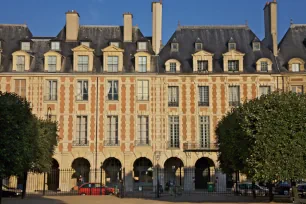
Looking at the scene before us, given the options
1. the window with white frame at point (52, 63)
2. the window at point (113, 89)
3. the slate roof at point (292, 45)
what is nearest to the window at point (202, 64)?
the slate roof at point (292, 45)

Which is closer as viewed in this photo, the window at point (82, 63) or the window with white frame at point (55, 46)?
the window at point (82, 63)

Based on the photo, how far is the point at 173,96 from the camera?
43.0 meters

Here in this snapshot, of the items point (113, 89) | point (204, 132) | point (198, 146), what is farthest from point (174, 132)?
point (113, 89)

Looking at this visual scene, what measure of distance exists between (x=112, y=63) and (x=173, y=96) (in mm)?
5901

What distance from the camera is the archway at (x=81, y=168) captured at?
1694 inches

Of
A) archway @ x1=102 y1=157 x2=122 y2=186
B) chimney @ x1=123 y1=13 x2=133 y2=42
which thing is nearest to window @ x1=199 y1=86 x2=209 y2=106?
chimney @ x1=123 y1=13 x2=133 y2=42

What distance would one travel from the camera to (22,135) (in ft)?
77.3

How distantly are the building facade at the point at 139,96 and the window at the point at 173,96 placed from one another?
8cm

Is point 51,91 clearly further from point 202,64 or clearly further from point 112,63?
point 202,64

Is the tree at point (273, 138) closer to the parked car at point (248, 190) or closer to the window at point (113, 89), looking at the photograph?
the parked car at point (248, 190)

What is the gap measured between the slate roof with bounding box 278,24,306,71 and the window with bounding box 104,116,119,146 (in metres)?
15.0

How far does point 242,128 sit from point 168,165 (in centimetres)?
1841

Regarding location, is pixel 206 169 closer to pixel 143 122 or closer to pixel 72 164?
pixel 143 122

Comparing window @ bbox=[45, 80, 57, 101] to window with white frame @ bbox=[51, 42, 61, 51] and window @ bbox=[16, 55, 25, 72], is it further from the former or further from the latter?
window with white frame @ bbox=[51, 42, 61, 51]
